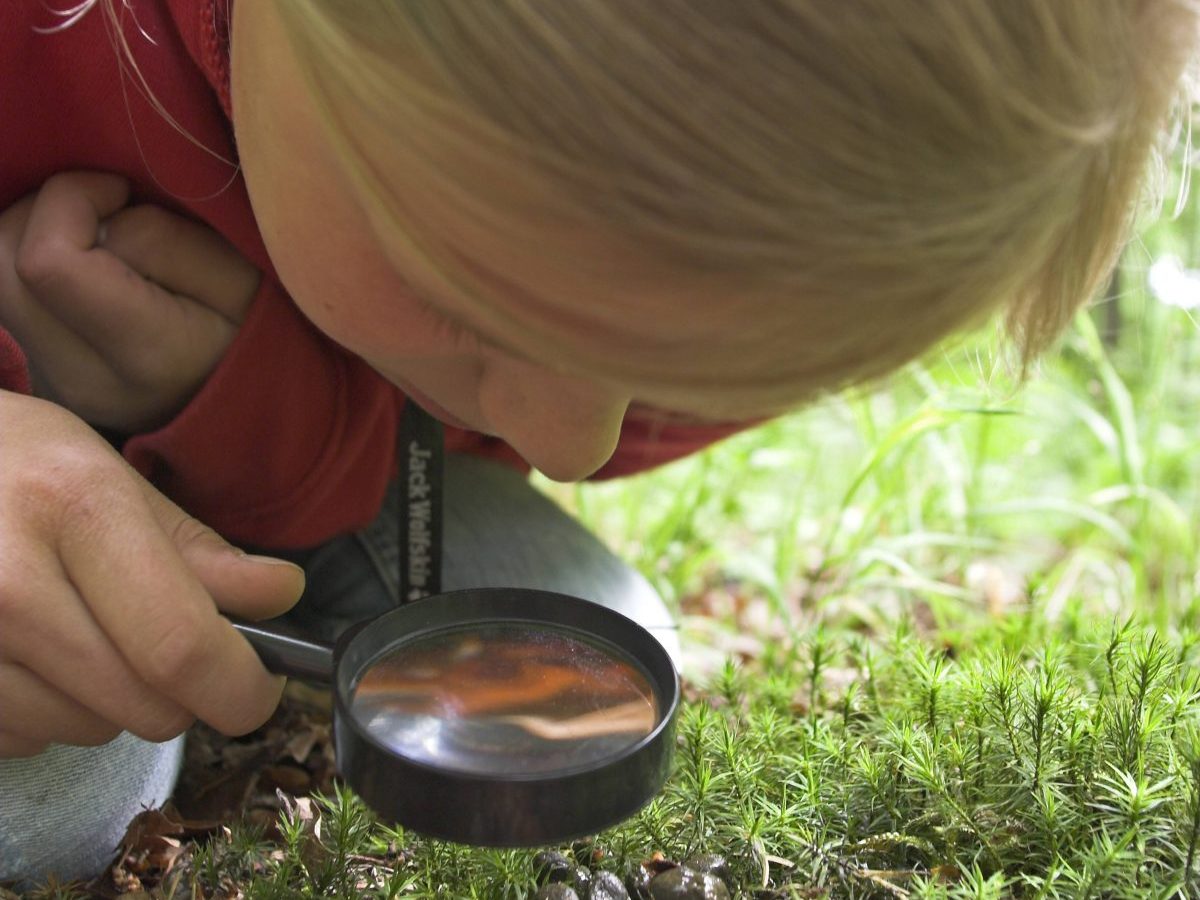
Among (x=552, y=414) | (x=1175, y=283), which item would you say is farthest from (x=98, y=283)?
(x=1175, y=283)

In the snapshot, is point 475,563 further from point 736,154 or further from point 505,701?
point 736,154

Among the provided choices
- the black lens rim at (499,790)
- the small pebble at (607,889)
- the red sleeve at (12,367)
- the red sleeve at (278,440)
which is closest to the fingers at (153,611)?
the black lens rim at (499,790)

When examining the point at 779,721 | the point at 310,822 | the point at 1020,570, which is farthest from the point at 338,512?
the point at 1020,570

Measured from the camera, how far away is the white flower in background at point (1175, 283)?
7.13ft

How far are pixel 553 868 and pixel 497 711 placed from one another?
18 cm

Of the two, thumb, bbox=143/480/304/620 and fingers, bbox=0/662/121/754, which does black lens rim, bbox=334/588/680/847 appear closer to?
thumb, bbox=143/480/304/620

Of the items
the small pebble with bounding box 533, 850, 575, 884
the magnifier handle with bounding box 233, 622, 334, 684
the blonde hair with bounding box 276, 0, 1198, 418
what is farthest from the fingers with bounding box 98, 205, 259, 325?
the small pebble with bounding box 533, 850, 575, 884

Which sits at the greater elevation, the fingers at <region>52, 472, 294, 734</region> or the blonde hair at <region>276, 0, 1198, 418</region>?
the blonde hair at <region>276, 0, 1198, 418</region>

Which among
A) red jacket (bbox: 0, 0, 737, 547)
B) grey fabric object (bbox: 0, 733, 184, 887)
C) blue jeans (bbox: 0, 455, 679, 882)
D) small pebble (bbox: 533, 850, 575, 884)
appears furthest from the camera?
blue jeans (bbox: 0, 455, 679, 882)

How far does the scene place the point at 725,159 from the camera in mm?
875

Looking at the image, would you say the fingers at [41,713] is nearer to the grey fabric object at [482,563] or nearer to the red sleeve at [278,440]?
the red sleeve at [278,440]

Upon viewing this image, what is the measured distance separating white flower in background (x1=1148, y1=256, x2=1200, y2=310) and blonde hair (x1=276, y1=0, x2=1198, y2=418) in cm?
125

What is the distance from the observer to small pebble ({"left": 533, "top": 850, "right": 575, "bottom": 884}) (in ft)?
4.08

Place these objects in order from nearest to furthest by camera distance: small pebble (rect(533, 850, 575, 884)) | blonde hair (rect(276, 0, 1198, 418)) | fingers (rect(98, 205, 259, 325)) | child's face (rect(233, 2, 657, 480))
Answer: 1. blonde hair (rect(276, 0, 1198, 418))
2. child's face (rect(233, 2, 657, 480))
3. small pebble (rect(533, 850, 575, 884))
4. fingers (rect(98, 205, 259, 325))
